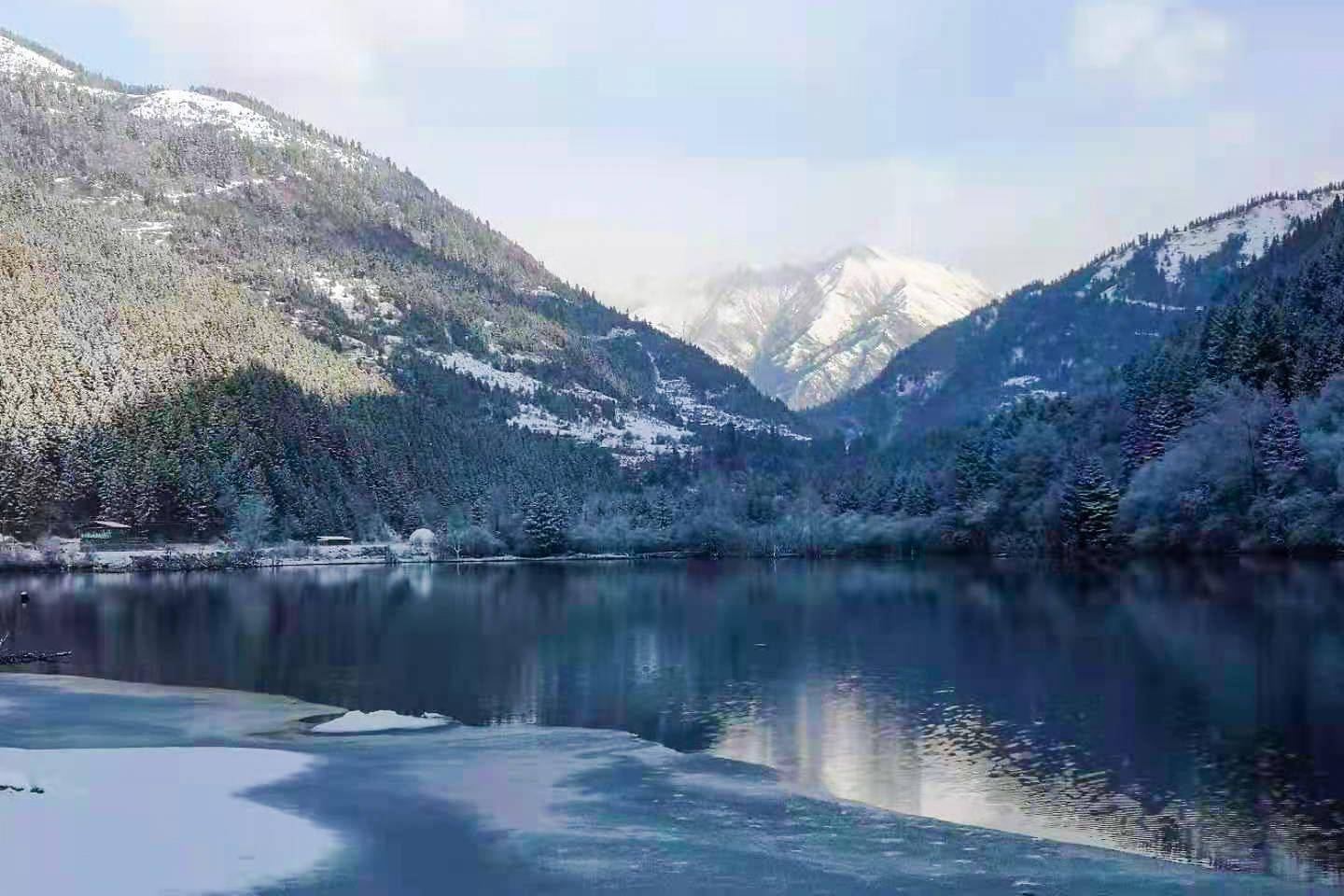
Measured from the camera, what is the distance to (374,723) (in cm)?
4688

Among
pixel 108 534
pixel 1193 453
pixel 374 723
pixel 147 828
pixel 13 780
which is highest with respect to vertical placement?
pixel 1193 453

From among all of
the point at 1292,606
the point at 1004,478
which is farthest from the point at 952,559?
the point at 1292,606

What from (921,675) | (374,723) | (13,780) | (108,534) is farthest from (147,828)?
(108,534)

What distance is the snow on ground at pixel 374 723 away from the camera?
4606cm

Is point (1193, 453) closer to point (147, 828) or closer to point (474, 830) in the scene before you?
point (474, 830)

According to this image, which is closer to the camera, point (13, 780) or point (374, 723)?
point (13, 780)

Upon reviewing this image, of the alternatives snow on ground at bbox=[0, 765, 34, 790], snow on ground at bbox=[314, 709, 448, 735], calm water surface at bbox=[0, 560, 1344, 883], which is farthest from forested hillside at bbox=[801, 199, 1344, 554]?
snow on ground at bbox=[0, 765, 34, 790]

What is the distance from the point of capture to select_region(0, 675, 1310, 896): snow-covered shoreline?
1011 inches

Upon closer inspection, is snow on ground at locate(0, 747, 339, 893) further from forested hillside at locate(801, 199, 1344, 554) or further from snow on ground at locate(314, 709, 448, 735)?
forested hillside at locate(801, 199, 1344, 554)

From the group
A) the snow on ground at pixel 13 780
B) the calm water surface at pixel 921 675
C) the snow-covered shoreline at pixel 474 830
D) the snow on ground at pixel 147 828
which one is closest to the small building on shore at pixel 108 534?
the calm water surface at pixel 921 675

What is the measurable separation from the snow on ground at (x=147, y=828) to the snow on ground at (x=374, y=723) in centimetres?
746

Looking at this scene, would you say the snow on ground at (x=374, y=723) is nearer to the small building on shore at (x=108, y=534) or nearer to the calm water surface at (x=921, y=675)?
the calm water surface at (x=921, y=675)

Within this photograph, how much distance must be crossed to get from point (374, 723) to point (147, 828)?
17744 mm

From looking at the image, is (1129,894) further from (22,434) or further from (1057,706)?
(22,434)
